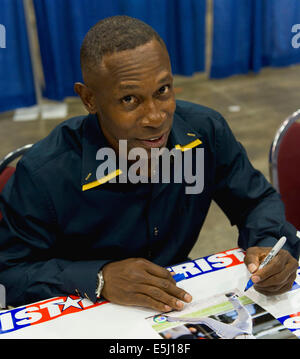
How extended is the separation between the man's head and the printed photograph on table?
392mm

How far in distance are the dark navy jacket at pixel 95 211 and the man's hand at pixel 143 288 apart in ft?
0.18

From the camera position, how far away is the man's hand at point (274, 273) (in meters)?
1.08

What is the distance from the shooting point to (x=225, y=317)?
101 centimetres

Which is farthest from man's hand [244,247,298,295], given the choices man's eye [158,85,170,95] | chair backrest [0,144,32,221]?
chair backrest [0,144,32,221]

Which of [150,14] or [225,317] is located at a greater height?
[150,14]

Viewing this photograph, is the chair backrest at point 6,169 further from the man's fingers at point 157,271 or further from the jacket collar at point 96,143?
the man's fingers at point 157,271

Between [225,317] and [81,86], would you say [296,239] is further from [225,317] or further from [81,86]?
[81,86]

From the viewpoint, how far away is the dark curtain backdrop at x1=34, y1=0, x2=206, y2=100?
15.6 ft

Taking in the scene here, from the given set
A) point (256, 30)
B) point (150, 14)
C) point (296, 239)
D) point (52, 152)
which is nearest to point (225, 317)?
point (296, 239)

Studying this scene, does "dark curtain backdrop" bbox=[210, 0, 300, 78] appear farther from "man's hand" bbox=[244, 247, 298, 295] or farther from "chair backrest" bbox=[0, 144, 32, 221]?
"man's hand" bbox=[244, 247, 298, 295]

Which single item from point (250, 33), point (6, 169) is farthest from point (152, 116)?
point (250, 33)

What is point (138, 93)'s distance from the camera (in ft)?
3.64

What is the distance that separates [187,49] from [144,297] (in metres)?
4.61

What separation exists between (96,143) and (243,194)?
459mm
